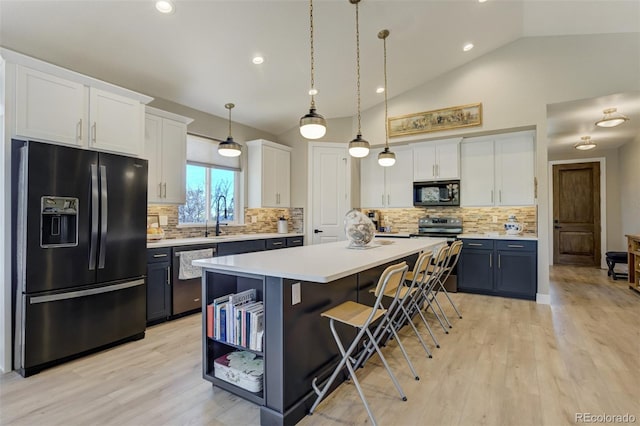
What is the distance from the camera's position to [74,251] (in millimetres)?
2629

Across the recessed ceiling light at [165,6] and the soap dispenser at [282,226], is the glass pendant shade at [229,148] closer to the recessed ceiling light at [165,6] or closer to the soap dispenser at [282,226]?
the recessed ceiling light at [165,6]

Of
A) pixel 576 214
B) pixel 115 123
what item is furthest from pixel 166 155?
pixel 576 214

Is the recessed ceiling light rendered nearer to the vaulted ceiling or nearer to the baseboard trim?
the vaulted ceiling

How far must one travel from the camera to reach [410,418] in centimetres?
189

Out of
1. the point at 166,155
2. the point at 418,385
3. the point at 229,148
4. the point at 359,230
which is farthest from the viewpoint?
the point at 229,148

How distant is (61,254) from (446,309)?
412cm

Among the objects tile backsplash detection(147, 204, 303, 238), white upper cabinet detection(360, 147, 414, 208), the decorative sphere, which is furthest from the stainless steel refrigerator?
white upper cabinet detection(360, 147, 414, 208)

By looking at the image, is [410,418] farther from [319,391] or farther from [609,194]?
[609,194]

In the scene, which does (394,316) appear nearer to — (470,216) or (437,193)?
(437,193)

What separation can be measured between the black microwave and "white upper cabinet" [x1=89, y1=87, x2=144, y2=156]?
4.27 meters

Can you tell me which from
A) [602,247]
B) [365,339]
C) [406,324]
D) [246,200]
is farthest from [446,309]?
[602,247]

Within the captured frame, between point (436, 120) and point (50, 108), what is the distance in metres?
4.86

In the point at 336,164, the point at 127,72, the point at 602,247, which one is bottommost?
the point at 602,247

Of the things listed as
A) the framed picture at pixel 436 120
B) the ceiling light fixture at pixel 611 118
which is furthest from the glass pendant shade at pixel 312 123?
the ceiling light fixture at pixel 611 118
